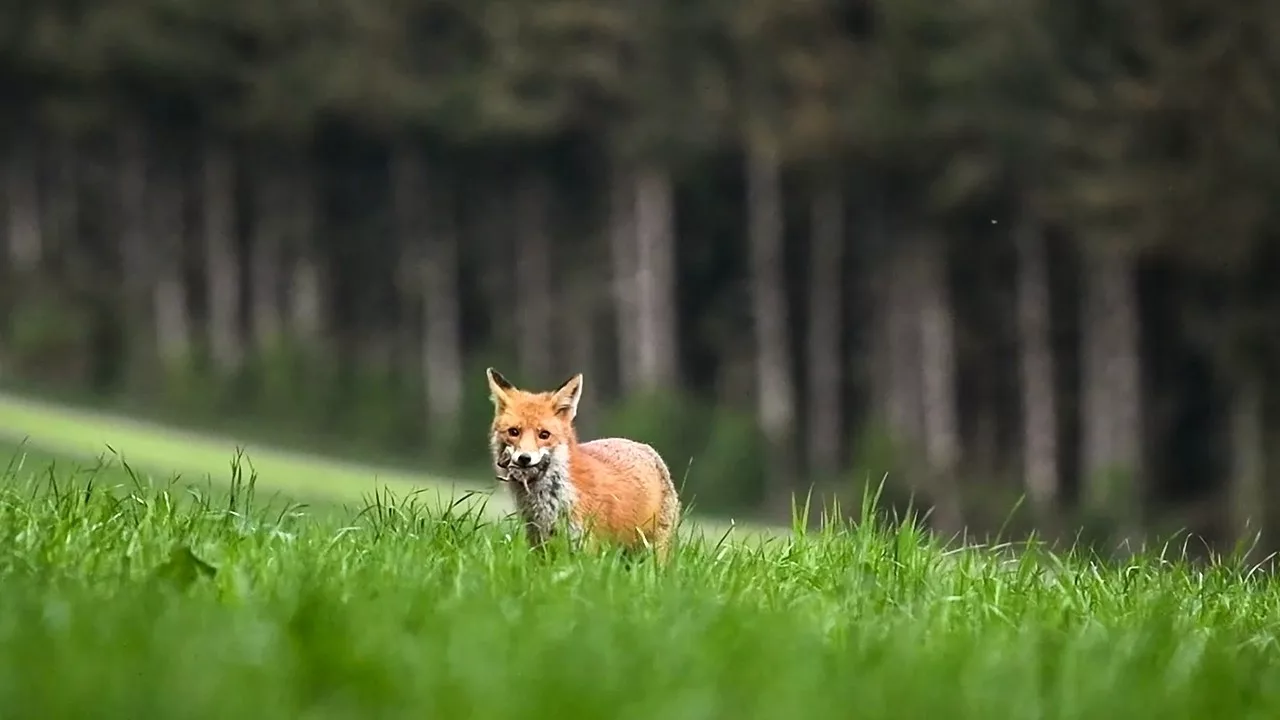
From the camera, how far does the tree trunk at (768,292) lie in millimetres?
34312

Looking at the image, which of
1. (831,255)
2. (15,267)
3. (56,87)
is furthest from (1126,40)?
(15,267)

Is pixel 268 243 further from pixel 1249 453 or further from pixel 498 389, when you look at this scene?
pixel 498 389

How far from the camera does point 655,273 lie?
120 ft

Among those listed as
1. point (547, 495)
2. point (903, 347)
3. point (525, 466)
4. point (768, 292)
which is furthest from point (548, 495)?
point (768, 292)

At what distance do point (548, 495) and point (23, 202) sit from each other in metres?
40.3

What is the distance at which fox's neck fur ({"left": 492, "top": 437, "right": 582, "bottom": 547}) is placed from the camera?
8.16m

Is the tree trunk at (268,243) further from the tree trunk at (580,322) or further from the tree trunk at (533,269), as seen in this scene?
the tree trunk at (580,322)

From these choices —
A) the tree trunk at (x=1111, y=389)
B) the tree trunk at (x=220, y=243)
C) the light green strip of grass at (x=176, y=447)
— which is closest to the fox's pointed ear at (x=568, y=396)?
the light green strip of grass at (x=176, y=447)

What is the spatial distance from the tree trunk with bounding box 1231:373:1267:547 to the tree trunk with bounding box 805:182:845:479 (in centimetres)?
966

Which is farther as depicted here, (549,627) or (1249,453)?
(1249,453)

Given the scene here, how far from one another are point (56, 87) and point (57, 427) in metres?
17.1

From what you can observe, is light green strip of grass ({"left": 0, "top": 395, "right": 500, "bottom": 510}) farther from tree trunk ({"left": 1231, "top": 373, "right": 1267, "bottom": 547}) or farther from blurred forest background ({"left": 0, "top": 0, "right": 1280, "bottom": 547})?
tree trunk ({"left": 1231, "top": 373, "right": 1267, "bottom": 547})

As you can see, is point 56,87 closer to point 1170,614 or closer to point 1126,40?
point 1126,40

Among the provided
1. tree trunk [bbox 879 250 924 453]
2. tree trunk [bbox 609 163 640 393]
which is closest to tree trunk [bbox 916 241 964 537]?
tree trunk [bbox 879 250 924 453]
